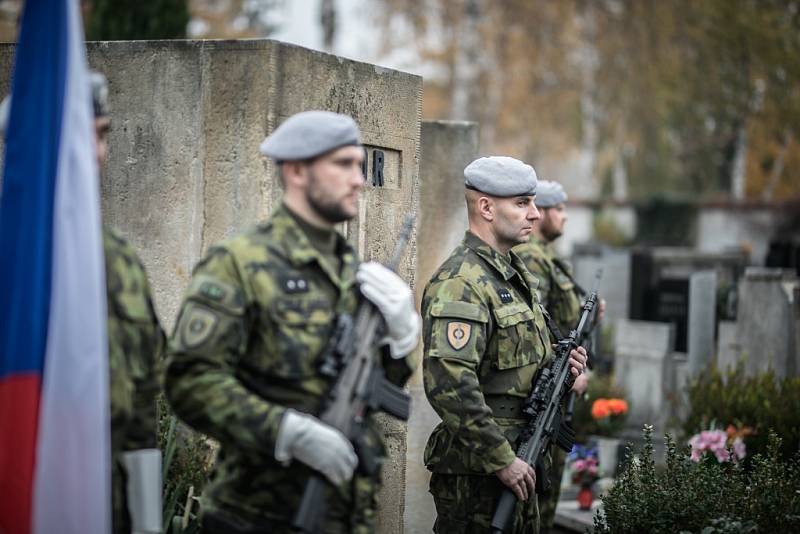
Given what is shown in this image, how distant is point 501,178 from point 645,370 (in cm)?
561

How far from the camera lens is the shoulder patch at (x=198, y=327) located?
10.0 feet

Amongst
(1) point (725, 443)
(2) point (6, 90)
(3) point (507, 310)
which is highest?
(2) point (6, 90)

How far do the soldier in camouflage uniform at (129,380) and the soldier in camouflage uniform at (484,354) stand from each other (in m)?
1.37

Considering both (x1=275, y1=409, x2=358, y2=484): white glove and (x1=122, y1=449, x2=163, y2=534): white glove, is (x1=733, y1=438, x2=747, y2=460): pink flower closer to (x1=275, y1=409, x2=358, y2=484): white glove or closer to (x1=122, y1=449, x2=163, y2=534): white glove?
(x1=275, y1=409, x2=358, y2=484): white glove

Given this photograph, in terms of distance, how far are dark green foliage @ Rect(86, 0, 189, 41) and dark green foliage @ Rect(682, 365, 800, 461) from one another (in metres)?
7.15

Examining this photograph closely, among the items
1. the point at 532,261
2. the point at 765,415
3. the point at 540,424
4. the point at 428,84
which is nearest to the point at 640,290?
the point at 765,415

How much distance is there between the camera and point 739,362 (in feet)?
27.1

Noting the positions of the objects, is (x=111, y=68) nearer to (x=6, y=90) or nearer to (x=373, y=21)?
(x=6, y=90)

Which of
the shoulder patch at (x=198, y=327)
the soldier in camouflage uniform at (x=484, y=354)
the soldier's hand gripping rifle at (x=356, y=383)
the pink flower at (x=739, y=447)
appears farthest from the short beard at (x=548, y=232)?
the shoulder patch at (x=198, y=327)

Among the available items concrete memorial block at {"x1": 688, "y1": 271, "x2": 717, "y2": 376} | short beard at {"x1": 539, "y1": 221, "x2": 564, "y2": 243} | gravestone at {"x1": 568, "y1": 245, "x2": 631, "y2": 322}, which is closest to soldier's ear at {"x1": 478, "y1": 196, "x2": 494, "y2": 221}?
short beard at {"x1": 539, "y1": 221, "x2": 564, "y2": 243}

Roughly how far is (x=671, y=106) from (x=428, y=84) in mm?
6863

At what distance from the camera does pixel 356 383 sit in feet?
10.4

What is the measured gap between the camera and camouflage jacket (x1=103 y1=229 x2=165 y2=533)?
3066 mm

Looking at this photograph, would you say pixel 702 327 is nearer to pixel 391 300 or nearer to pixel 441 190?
pixel 441 190
